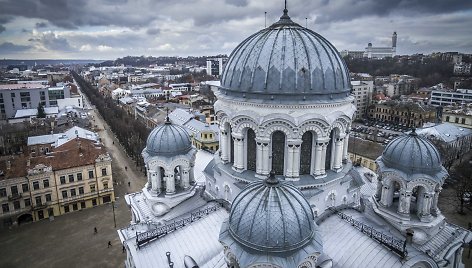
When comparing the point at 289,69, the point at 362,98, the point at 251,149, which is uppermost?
the point at 289,69

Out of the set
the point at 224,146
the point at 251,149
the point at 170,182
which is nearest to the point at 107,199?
the point at 170,182

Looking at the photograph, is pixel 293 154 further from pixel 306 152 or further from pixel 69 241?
pixel 69 241

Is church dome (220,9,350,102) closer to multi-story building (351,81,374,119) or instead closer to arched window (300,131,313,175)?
arched window (300,131,313,175)

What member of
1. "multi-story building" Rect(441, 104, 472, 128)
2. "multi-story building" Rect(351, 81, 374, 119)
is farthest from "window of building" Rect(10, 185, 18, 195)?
"multi-story building" Rect(351, 81, 374, 119)

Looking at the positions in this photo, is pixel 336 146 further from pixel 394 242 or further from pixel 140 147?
pixel 140 147

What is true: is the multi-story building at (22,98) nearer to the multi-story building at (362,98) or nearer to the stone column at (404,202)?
the multi-story building at (362,98)
